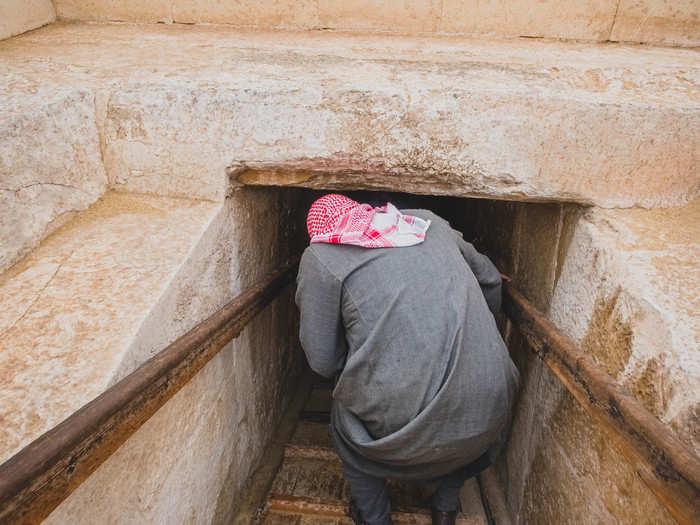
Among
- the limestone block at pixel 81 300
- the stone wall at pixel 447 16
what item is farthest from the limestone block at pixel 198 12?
the limestone block at pixel 81 300

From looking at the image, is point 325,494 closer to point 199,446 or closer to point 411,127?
point 199,446

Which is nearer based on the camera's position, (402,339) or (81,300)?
(81,300)

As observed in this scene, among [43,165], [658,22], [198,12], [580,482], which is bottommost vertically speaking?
[580,482]

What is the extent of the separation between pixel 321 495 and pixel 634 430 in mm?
1632

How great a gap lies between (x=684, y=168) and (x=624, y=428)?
1.03 metres

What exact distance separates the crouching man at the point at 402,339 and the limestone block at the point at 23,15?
6.24 feet

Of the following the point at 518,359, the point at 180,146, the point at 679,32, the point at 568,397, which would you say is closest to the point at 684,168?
the point at 568,397

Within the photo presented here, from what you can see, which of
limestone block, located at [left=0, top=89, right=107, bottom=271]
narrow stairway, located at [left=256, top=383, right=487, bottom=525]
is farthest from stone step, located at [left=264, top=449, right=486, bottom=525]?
→ limestone block, located at [left=0, top=89, right=107, bottom=271]

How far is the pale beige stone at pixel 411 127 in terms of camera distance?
5.22ft

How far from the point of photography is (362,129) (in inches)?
65.5

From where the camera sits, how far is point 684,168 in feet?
5.26

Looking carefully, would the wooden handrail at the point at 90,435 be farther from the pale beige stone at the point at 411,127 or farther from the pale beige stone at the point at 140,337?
the pale beige stone at the point at 411,127

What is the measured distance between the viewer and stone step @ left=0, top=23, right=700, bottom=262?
61.8 inches

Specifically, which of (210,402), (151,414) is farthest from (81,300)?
(210,402)
